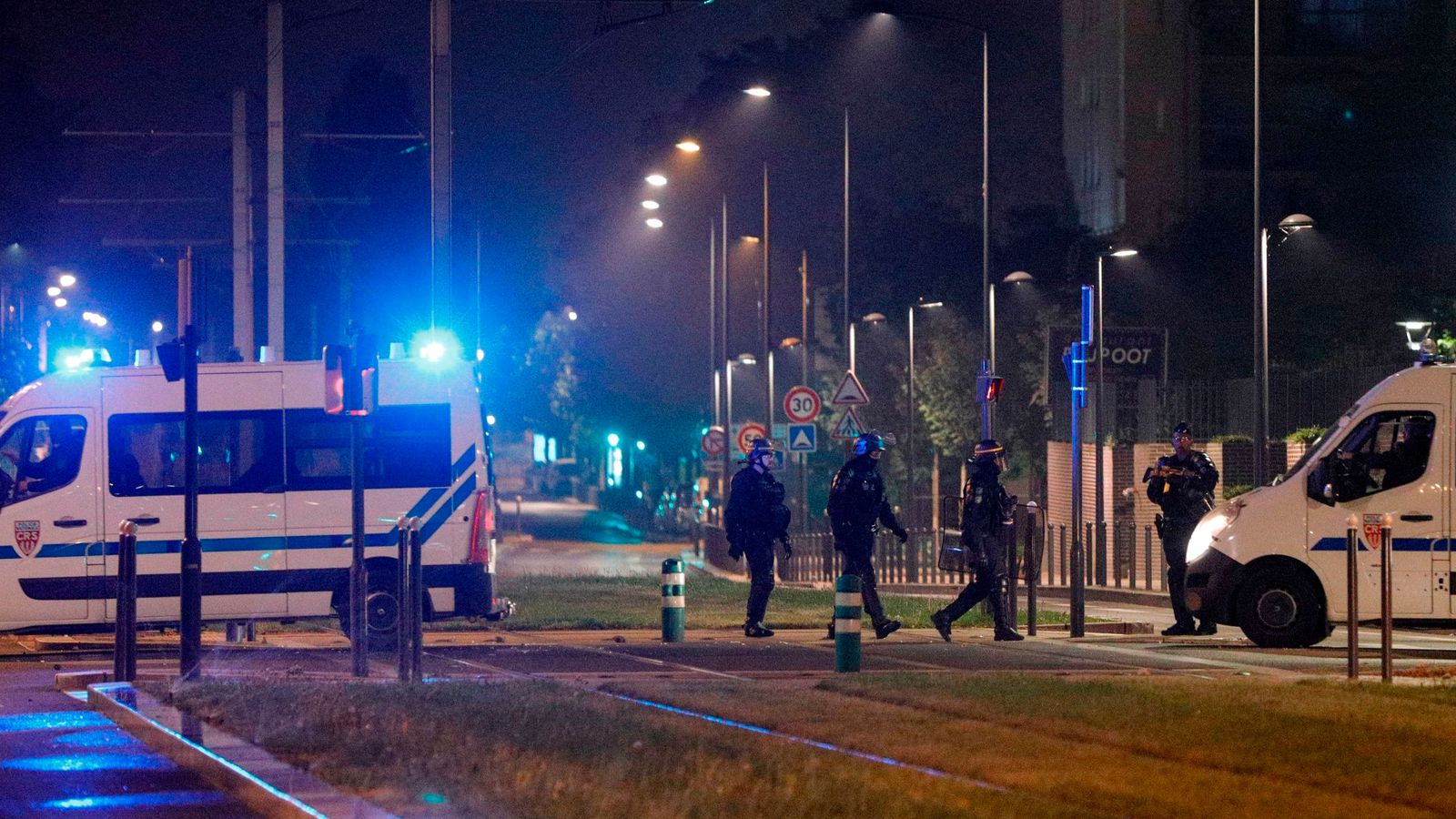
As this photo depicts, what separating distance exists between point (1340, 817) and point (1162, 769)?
1.20 m

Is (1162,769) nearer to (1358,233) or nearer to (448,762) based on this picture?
(448,762)

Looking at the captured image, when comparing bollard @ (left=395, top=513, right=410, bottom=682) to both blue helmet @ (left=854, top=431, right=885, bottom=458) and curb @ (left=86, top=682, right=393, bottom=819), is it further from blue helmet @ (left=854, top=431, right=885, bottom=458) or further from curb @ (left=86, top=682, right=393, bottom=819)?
blue helmet @ (left=854, top=431, right=885, bottom=458)

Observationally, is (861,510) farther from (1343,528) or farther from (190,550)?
(190,550)

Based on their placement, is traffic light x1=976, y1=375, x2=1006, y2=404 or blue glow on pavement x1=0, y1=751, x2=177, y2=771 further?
traffic light x1=976, y1=375, x2=1006, y2=404

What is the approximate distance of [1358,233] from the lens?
50.8 meters

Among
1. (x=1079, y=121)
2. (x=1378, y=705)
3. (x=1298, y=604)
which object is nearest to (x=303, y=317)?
(x=1079, y=121)

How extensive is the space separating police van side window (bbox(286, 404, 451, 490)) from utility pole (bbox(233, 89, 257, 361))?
10950 millimetres

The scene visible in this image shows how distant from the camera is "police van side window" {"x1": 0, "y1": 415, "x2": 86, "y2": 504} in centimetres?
1692

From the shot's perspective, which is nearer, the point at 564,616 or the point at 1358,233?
the point at 564,616

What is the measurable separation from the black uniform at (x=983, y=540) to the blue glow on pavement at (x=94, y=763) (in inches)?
323

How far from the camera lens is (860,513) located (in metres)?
17.0

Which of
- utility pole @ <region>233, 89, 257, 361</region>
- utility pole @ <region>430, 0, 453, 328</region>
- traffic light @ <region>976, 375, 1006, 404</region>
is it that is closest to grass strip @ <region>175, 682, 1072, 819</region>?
traffic light @ <region>976, 375, 1006, 404</region>

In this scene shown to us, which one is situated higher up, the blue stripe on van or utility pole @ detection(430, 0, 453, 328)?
utility pole @ detection(430, 0, 453, 328)

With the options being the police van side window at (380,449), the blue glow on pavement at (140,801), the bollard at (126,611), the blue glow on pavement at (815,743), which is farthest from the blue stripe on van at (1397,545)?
the blue glow on pavement at (140,801)
